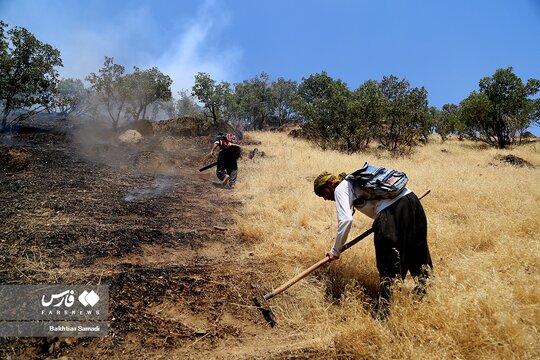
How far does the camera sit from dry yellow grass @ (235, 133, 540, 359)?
207 centimetres

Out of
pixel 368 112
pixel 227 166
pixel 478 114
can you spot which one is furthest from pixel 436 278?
pixel 478 114

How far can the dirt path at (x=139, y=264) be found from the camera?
2.40 metres

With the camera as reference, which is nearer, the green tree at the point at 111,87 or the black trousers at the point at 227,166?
the black trousers at the point at 227,166

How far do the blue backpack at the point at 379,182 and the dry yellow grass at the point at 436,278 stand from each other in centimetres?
83

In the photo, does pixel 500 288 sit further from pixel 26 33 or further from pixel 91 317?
pixel 26 33

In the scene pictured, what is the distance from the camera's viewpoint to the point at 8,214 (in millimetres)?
4172

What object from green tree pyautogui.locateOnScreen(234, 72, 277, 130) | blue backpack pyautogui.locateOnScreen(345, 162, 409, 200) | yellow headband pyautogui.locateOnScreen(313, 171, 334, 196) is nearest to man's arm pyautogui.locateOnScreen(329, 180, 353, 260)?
blue backpack pyautogui.locateOnScreen(345, 162, 409, 200)

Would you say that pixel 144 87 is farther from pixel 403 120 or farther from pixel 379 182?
pixel 379 182

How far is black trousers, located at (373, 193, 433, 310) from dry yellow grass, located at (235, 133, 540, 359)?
0.47 ft

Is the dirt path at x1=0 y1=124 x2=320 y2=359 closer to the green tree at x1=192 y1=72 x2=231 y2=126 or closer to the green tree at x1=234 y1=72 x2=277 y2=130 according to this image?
the green tree at x1=192 y1=72 x2=231 y2=126

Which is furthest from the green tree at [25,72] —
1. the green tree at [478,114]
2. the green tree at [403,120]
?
the green tree at [478,114]

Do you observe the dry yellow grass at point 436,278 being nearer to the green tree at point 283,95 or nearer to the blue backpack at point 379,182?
the blue backpack at point 379,182

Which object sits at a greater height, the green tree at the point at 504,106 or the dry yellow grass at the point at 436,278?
the green tree at the point at 504,106

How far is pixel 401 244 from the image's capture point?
8.70 feet
